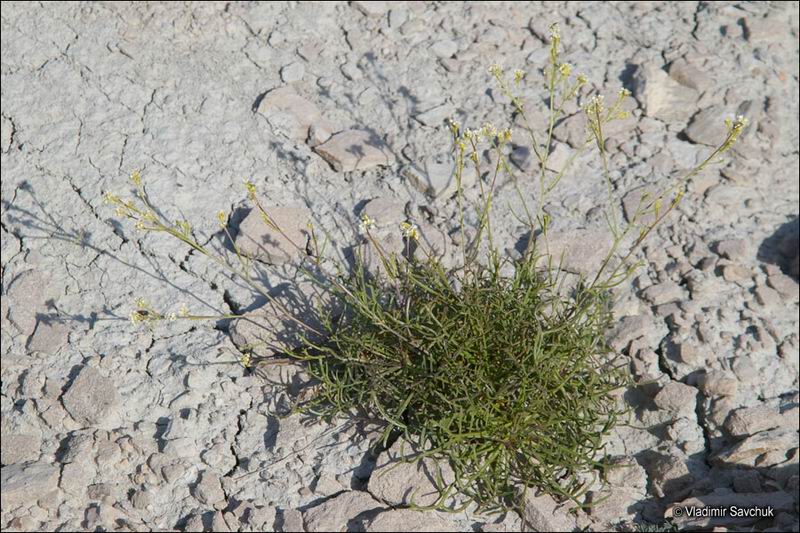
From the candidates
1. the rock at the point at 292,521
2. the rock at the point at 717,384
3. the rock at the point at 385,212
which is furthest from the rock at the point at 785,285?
the rock at the point at 292,521

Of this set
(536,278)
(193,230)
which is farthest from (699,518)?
(193,230)

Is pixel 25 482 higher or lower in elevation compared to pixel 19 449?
lower

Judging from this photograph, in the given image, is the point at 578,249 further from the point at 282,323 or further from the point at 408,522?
the point at 408,522

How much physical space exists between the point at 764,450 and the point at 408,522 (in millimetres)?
1376

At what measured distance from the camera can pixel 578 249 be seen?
141 inches

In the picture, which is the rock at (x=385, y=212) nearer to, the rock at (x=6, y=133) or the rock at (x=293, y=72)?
the rock at (x=293, y=72)

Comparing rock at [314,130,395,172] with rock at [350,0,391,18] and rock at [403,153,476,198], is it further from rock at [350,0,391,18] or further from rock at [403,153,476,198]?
rock at [350,0,391,18]

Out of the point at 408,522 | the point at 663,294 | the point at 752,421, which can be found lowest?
the point at 408,522

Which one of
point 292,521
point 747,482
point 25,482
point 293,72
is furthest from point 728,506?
point 293,72

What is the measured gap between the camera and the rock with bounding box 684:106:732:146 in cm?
402

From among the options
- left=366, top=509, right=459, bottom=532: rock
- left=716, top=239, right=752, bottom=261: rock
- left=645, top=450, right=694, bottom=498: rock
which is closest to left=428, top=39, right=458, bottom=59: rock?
left=716, top=239, right=752, bottom=261: rock

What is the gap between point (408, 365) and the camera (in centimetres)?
297

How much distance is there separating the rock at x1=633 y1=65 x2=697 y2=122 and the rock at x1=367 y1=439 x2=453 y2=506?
2.28 meters

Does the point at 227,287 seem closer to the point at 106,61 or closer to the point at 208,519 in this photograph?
the point at 208,519
